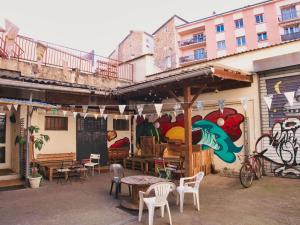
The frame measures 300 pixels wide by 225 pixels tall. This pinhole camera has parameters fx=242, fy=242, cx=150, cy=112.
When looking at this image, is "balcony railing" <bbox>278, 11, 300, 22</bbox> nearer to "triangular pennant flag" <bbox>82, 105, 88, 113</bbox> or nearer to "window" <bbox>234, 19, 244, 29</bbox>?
"window" <bbox>234, 19, 244, 29</bbox>

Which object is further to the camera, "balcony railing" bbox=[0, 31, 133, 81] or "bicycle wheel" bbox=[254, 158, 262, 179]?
"balcony railing" bbox=[0, 31, 133, 81]

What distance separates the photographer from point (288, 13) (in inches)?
1119

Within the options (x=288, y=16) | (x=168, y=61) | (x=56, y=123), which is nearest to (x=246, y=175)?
(x=56, y=123)

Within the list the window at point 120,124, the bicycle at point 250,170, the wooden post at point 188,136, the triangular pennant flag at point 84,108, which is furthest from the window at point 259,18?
the triangular pennant flag at point 84,108

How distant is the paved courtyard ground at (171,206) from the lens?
16.4 feet

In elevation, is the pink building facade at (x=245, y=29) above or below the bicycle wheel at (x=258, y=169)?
above

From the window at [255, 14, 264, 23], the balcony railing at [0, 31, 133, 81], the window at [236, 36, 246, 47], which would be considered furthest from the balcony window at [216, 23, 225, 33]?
the balcony railing at [0, 31, 133, 81]

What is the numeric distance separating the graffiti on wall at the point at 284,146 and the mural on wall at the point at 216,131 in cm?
104

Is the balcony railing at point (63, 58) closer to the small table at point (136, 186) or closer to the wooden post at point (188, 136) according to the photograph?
the wooden post at point (188, 136)

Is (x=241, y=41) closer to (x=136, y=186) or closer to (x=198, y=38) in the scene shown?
(x=198, y=38)

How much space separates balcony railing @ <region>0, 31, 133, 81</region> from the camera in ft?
33.2

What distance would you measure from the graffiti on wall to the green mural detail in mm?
1054

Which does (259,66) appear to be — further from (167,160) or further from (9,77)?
(9,77)

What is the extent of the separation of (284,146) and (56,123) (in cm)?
906
